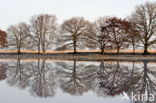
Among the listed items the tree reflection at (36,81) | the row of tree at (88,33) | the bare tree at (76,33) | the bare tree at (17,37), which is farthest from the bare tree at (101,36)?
the tree reflection at (36,81)

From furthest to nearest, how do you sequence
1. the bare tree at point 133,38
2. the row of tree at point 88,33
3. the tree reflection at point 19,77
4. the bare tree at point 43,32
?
the bare tree at point 43,32
the row of tree at point 88,33
the bare tree at point 133,38
the tree reflection at point 19,77

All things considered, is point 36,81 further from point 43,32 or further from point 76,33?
point 43,32

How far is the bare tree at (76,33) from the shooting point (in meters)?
47.4

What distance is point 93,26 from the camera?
4800cm

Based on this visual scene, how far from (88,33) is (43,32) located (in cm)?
1013

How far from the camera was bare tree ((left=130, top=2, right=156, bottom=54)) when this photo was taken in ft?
128

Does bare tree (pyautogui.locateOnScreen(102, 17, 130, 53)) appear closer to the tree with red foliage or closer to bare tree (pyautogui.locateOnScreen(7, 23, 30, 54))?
bare tree (pyautogui.locateOnScreen(7, 23, 30, 54))

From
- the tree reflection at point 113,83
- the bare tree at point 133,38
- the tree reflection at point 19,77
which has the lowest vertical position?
the tree reflection at point 113,83

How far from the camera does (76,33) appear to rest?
159ft

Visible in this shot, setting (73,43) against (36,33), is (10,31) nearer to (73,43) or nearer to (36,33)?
(36,33)

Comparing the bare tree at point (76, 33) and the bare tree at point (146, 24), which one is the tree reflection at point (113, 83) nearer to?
the bare tree at point (146, 24)

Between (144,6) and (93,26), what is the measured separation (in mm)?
12057

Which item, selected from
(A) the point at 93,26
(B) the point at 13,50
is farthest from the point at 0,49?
(A) the point at 93,26

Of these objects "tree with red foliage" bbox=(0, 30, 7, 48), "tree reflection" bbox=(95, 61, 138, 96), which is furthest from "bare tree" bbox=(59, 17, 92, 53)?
"tree reflection" bbox=(95, 61, 138, 96)
